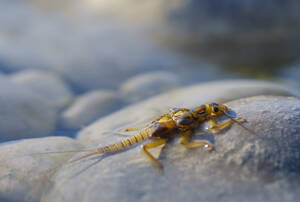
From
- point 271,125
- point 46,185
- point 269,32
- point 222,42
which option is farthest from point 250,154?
point 269,32

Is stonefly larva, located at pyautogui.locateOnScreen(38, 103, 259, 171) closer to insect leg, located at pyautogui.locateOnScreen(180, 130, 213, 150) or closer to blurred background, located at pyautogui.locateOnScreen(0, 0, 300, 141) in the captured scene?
insect leg, located at pyautogui.locateOnScreen(180, 130, 213, 150)

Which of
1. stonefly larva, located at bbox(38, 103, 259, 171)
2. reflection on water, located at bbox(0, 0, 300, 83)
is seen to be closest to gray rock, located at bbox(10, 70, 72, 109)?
reflection on water, located at bbox(0, 0, 300, 83)

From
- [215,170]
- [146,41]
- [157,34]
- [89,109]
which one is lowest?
[215,170]

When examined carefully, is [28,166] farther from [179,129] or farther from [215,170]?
[215,170]

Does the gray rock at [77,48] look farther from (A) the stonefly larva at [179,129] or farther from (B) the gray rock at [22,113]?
(A) the stonefly larva at [179,129]

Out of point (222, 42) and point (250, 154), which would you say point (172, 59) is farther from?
point (250, 154)

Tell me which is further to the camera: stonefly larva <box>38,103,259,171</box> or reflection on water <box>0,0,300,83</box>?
reflection on water <box>0,0,300,83</box>

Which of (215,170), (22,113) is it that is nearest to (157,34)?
(22,113)
